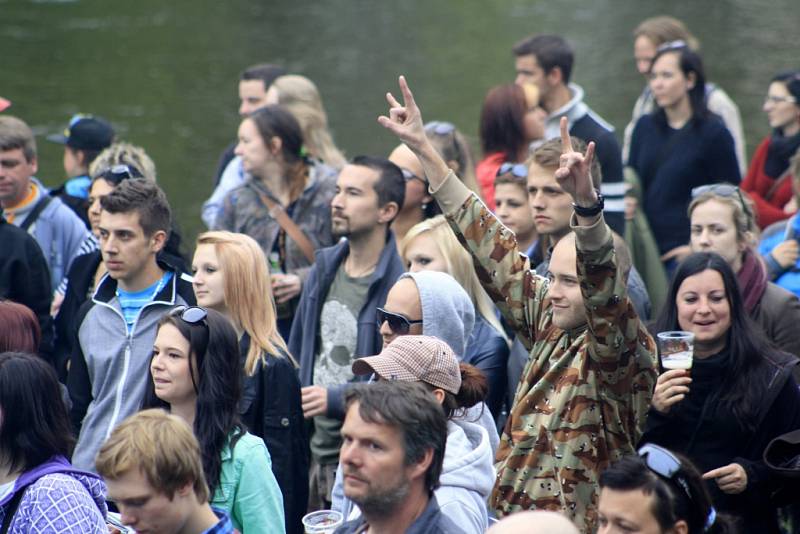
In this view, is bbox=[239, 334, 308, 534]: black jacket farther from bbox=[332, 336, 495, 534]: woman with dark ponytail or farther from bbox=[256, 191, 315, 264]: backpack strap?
bbox=[256, 191, 315, 264]: backpack strap

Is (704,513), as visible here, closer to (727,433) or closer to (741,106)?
(727,433)

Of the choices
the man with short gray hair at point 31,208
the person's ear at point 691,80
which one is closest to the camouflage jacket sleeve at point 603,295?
the man with short gray hair at point 31,208

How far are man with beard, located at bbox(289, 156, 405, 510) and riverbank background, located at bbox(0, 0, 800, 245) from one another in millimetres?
7275

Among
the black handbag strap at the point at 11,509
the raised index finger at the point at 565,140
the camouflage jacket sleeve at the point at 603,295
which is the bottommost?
the black handbag strap at the point at 11,509

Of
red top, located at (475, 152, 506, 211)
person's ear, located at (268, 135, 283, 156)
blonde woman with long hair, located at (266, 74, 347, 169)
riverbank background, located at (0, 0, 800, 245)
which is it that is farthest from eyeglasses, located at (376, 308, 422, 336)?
riverbank background, located at (0, 0, 800, 245)

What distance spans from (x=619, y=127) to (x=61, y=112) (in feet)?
27.5

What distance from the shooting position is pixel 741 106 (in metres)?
18.4

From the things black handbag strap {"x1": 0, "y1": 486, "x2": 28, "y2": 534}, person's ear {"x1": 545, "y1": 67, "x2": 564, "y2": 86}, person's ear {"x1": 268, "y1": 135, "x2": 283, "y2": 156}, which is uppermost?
person's ear {"x1": 545, "y1": 67, "x2": 564, "y2": 86}

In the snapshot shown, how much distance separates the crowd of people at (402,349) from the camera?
4.02 metres

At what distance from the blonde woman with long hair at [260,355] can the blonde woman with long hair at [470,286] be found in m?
0.83

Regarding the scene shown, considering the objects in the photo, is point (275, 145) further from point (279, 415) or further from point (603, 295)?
point (603, 295)

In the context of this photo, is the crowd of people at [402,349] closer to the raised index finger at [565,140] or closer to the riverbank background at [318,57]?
the raised index finger at [565,140]

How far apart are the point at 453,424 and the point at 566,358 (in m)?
0.57

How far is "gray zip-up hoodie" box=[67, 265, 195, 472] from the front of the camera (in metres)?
5.69
